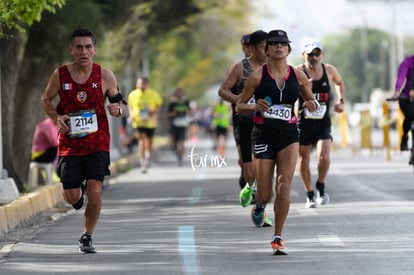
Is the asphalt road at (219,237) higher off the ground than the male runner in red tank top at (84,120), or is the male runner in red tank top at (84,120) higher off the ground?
the male runner in red tank top at (84,120)

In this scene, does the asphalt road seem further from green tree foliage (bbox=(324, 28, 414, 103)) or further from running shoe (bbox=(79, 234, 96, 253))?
green tree foliage (bbox=(324, 28, 414, 103))

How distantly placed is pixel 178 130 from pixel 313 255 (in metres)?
21.0

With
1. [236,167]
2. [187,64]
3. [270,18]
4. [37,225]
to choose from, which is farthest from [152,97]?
[270,18]

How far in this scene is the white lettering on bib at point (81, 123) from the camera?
12000 mm

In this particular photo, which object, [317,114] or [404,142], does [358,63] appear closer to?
[404,142]

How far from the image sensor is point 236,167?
29.8 m

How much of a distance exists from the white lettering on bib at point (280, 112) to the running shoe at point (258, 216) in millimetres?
1936

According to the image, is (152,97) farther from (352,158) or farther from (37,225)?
(37,225)

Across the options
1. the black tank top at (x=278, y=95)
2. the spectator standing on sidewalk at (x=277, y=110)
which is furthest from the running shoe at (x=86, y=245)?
the black tank top at (x=278, y=95)

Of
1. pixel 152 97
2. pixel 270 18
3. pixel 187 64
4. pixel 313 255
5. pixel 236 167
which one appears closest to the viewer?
pixel 313 255

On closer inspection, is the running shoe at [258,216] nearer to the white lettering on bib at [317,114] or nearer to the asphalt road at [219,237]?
the asphalt road at [219,237]

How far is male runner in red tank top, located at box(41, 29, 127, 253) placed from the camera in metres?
12.0

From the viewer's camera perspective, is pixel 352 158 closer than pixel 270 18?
Yes

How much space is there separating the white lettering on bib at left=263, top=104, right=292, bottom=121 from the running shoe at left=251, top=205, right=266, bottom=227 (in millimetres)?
1936
